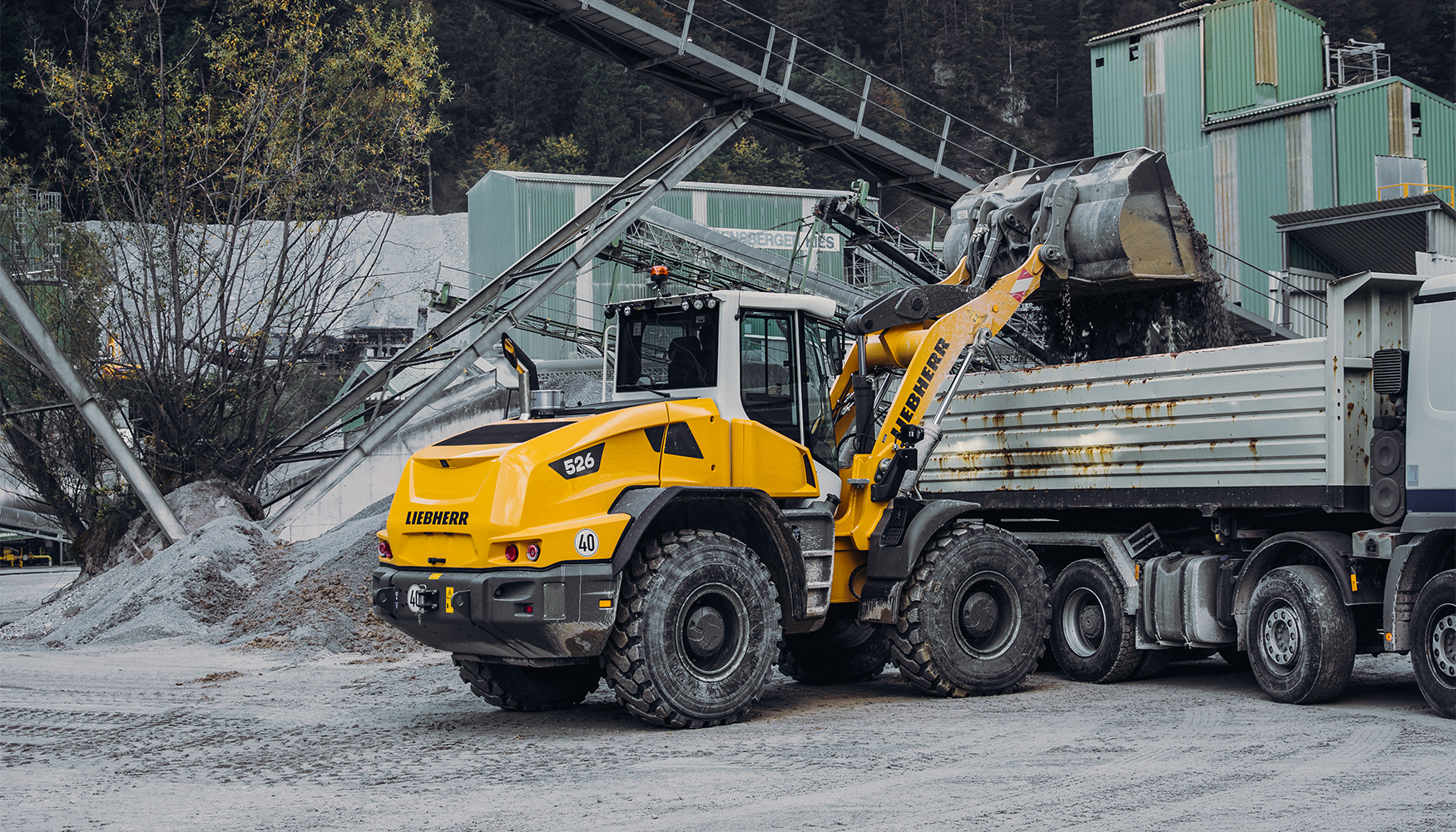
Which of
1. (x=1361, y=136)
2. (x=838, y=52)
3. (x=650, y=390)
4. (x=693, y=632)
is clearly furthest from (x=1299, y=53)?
(x=838, y=52)

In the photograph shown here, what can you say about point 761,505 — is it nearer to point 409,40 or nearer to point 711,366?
point 711,366

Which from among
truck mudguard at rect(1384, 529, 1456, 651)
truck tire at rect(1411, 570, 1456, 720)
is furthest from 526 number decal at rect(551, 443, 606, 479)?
truck tire at rect(1411, 570, 1456, 720)

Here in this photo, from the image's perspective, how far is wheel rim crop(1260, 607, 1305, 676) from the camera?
29.8 feet

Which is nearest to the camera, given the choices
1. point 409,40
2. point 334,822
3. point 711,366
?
point 334,822

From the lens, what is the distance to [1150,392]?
386 inches

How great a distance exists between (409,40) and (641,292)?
17.2 metres

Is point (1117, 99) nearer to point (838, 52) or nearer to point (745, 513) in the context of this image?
point (745, 513)

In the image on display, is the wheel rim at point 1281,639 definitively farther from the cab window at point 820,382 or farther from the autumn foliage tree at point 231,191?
the autumn foliage tree at point 231,191

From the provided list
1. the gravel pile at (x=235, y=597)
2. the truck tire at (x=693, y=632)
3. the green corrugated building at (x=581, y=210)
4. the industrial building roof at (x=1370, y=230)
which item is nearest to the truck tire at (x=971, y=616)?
the truck tire at (x=693, y=632)

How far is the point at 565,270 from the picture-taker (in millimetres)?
20500

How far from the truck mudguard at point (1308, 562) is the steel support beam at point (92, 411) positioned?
13.2 m

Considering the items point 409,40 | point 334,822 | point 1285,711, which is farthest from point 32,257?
point 1285,711

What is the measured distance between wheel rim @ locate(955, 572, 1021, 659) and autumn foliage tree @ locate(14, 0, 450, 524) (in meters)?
12.2

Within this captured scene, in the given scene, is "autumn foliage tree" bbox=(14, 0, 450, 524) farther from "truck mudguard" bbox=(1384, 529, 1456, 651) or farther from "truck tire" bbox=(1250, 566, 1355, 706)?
"truck mudguard" bbox=(1384, 529, 1456, 651)
